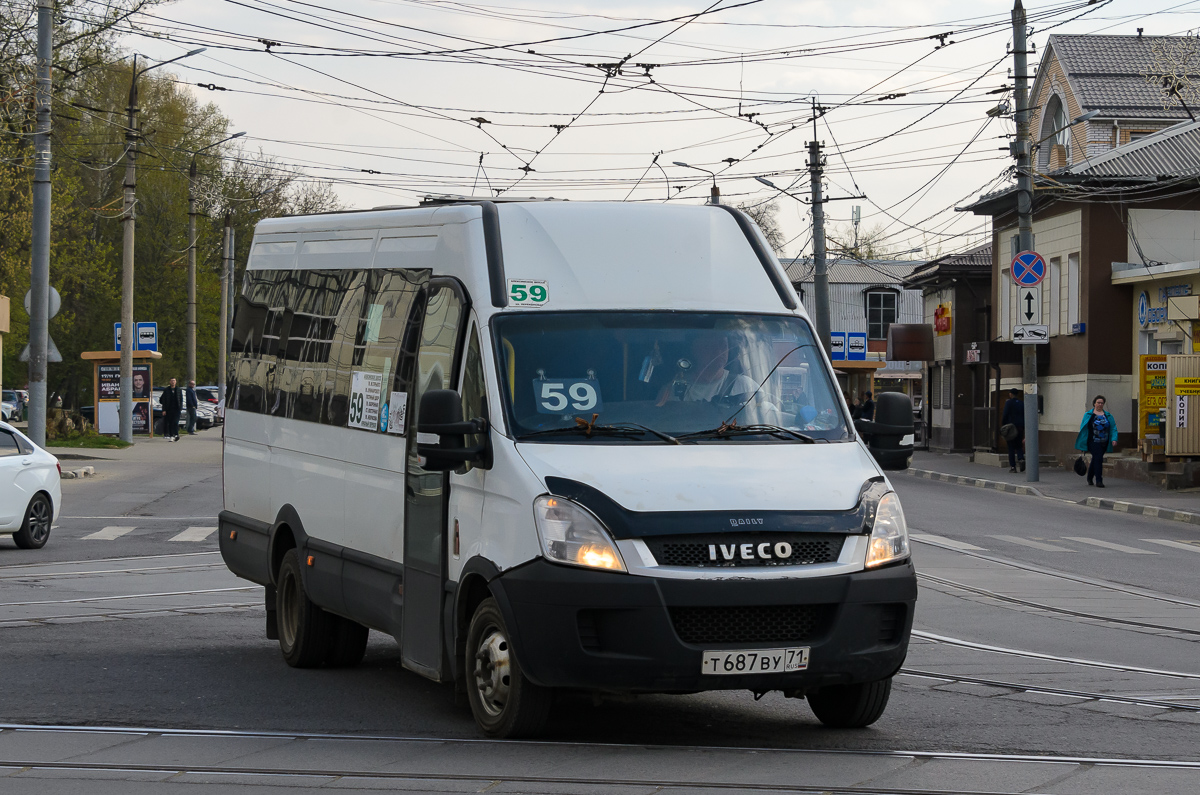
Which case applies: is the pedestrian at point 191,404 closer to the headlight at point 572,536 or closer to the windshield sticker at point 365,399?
the windshield sticker at point 365,399

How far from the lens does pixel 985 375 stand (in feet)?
154

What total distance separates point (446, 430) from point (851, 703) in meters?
2.27

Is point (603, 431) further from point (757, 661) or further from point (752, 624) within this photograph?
point (757, 661)

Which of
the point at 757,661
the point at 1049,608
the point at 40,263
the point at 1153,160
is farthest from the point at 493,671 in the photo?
the point at 1153,160

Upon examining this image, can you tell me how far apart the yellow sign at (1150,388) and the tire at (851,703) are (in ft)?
84.3

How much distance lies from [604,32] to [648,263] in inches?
788

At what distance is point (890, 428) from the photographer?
766 centimetres

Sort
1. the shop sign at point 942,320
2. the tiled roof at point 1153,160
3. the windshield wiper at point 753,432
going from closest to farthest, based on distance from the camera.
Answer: the windshield wiper at point 753,432 < the tiled roof at point 1153,160 < the shop sign at point 942,320

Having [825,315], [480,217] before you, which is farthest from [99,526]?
[825,315]

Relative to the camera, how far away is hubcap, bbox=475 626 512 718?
22.9ft

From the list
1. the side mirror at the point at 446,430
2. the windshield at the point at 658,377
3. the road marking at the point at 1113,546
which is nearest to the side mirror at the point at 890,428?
the windshield at the point at 658,377

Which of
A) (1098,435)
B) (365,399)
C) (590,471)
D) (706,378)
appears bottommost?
(1098,435)

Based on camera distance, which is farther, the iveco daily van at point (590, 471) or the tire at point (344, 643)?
the tire at point (344, 643)

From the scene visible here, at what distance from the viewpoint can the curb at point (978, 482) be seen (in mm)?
31047
